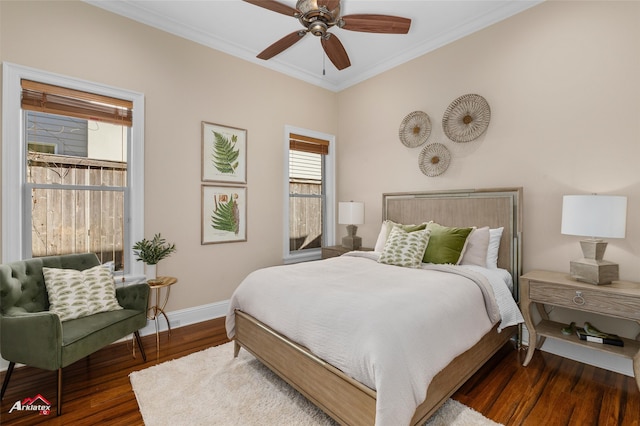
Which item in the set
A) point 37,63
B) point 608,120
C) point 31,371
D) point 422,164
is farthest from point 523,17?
point 31,371

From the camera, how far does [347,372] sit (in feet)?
4.99

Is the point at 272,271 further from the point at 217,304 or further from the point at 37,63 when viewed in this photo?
the point at 37,63

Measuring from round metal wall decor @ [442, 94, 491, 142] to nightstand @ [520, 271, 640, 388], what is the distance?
1548 mm

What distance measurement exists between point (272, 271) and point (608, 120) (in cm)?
302

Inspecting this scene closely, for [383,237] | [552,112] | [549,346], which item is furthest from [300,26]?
[549,346]

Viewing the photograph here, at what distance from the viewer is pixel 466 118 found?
3258 millimetres

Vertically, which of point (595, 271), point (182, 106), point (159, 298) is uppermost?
point (182, 106)

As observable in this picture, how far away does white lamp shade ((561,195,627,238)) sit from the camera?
2.09 meters

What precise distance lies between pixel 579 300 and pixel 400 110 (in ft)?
9.14

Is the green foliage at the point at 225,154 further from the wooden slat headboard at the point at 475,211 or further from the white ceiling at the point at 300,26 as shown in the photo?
the wooden slat headboard at the point at 475,211

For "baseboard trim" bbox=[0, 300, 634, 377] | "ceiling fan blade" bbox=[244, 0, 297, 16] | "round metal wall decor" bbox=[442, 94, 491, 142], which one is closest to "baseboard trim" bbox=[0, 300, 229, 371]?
"baseboard trim" bbox=[0, 300, 634, 377]

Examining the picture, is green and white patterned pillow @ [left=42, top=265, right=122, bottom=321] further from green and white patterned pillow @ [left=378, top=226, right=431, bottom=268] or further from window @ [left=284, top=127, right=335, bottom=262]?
green and white patterned pillow @ [left=378, top=226, right=431, bottom=268]

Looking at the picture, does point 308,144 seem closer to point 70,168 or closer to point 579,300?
point 70,168

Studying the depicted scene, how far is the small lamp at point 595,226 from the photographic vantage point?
209 cm
